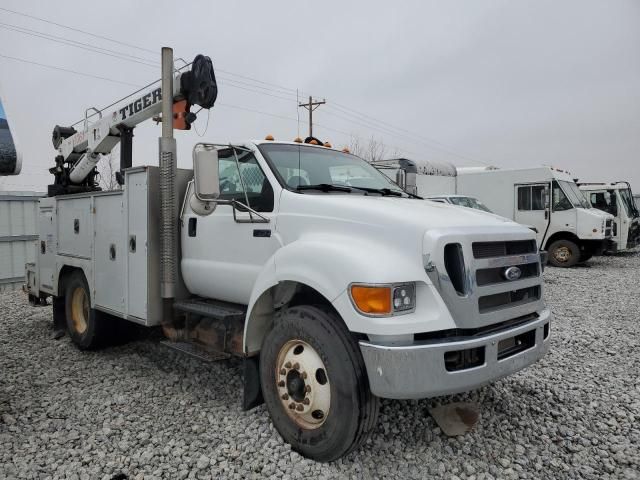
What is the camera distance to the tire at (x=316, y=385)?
2.80 meters

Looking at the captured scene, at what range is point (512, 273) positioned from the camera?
314cm

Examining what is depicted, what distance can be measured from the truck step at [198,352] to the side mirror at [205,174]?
1295mm

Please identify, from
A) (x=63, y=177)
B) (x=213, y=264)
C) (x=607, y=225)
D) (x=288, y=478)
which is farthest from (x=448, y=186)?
(x=288, y=478)

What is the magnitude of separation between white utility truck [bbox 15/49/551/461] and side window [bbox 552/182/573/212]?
10.8 metres

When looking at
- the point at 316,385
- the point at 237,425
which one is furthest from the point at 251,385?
the point at 316,385

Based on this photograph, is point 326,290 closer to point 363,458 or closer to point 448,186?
point 363,458

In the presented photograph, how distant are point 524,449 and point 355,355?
1.50m

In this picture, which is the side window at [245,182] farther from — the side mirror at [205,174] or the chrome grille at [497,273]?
the chrome grille at [497,273]

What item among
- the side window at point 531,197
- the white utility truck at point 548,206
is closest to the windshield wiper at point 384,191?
the white utility truck at point 548,206

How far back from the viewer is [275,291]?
3508 millimetres

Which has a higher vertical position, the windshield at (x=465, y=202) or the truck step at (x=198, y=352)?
the windshield at (x=465, y=202)

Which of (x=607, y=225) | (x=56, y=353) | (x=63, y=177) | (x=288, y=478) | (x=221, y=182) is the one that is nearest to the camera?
(x=288, y=478)

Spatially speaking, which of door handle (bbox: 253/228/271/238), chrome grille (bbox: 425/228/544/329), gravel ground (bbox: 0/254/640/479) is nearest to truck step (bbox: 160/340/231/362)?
gravel ground (bbox: 0/254/640/479)

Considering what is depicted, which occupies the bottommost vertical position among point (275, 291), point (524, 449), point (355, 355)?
point (524, 449)
